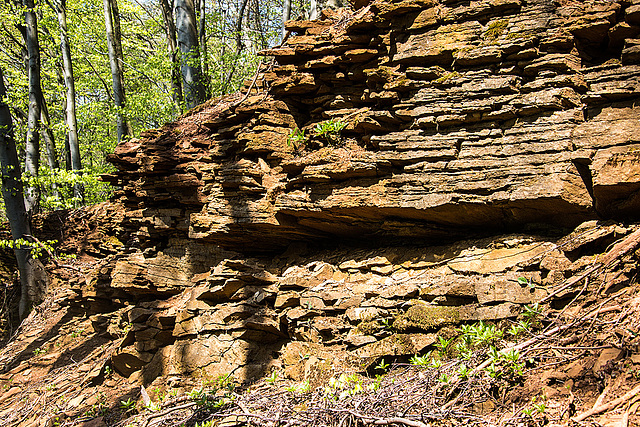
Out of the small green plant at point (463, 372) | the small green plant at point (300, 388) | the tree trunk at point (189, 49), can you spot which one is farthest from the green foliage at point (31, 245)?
the small green plant at point (463, 372)

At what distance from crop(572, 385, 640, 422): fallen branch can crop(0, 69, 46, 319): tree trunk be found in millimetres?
13251

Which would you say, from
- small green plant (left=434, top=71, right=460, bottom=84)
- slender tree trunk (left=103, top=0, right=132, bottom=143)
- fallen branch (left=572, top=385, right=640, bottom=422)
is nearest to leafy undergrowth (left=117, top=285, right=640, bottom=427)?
fallen branch (left=572, top=385, right=640, bottom=422)

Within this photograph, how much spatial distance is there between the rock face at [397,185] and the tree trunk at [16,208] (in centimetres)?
615

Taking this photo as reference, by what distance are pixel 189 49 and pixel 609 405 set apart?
13.4 metres

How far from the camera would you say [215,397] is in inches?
205

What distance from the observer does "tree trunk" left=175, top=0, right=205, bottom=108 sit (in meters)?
12.6

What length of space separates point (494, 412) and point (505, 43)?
16.0 feet

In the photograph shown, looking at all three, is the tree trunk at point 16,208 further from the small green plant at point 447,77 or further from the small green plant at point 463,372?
the small green plant at point 463,372

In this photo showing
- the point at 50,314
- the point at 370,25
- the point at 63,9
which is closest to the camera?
the point at 370,25

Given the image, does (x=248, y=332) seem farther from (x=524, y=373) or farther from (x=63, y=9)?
(x=63, y=9)

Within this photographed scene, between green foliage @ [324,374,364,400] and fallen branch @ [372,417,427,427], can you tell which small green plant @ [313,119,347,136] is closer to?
green foliage @ [324,374,364,400]

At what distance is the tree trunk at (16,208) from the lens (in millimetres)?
11086

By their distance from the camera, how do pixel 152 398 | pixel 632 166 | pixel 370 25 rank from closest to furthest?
pixel 632 166
pixel 152 398
pixel 370 25

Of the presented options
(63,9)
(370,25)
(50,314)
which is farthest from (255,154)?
(63,9)
